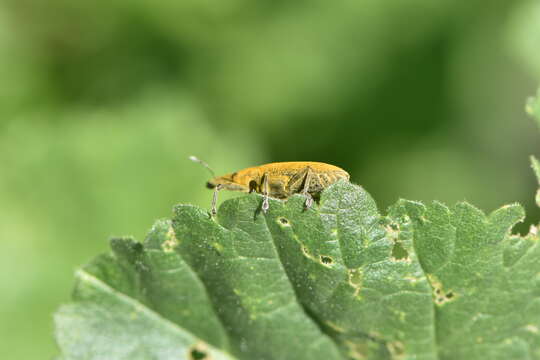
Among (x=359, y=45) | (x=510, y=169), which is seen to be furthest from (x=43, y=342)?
(x=510, y=169)

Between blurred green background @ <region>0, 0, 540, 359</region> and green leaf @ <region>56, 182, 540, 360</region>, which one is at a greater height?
blurred green background @ <region>0, 0, 540, 359</region>

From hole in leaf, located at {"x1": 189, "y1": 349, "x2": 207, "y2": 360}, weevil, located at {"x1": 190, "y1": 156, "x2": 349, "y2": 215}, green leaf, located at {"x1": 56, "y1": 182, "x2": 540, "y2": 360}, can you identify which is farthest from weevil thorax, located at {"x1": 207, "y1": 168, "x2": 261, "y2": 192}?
hole in leaf, located at {"x1": 189, "y1": 349, "x2": 207, "y2": 360}

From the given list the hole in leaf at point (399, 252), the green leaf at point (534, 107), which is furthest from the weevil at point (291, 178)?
the green leaf at point (534, 107)

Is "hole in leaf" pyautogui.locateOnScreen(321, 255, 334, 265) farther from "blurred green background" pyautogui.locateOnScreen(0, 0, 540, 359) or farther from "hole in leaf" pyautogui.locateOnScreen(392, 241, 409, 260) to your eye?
"blurred green background" pyautogui.locateOnScreen(0, 0, 540, 359)

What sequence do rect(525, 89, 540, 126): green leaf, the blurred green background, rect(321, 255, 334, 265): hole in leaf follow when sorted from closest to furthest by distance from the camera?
rect(321, 255, 334, 265): hole in leaf → rect(525, 89, 540, 126): green leaf → the blurred green background

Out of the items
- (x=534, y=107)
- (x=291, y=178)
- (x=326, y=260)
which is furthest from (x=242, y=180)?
(x=534, y=107)

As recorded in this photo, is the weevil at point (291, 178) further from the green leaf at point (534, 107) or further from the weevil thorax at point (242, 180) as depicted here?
the green leaf at point (534, 107)

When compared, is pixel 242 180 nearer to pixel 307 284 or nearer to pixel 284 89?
pixel 307 284

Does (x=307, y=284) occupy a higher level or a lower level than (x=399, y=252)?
lower
